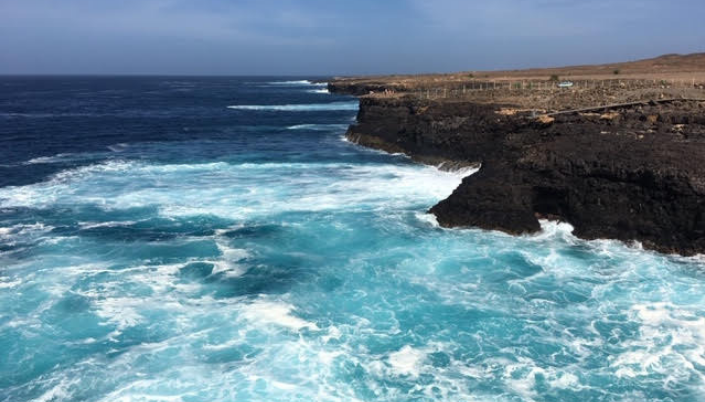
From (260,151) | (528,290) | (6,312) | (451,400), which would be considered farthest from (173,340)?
(260,151)

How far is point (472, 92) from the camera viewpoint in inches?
2810

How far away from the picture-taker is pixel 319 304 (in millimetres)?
22156

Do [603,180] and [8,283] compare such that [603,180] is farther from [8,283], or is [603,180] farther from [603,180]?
[8,283]

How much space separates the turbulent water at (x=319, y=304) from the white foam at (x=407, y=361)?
64 millimetres

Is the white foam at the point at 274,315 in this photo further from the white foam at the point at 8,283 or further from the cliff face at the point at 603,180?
the cliff face at the point at 603,180

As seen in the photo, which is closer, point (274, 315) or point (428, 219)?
point (274, 315)

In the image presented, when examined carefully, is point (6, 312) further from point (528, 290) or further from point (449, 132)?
point (449, 132)

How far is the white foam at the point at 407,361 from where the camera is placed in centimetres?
1748

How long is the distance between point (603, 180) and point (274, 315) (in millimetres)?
18220

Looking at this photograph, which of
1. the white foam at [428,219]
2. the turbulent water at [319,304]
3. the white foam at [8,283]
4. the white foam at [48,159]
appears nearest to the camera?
the turbulent water at [319,304]

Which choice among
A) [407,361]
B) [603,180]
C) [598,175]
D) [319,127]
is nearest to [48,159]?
[319,127]

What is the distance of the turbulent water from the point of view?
17047mm

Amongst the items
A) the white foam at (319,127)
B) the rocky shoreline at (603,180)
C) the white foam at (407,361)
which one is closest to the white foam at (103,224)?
the rocky shoreline at (603,180)

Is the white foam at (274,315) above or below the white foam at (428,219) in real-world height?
below
